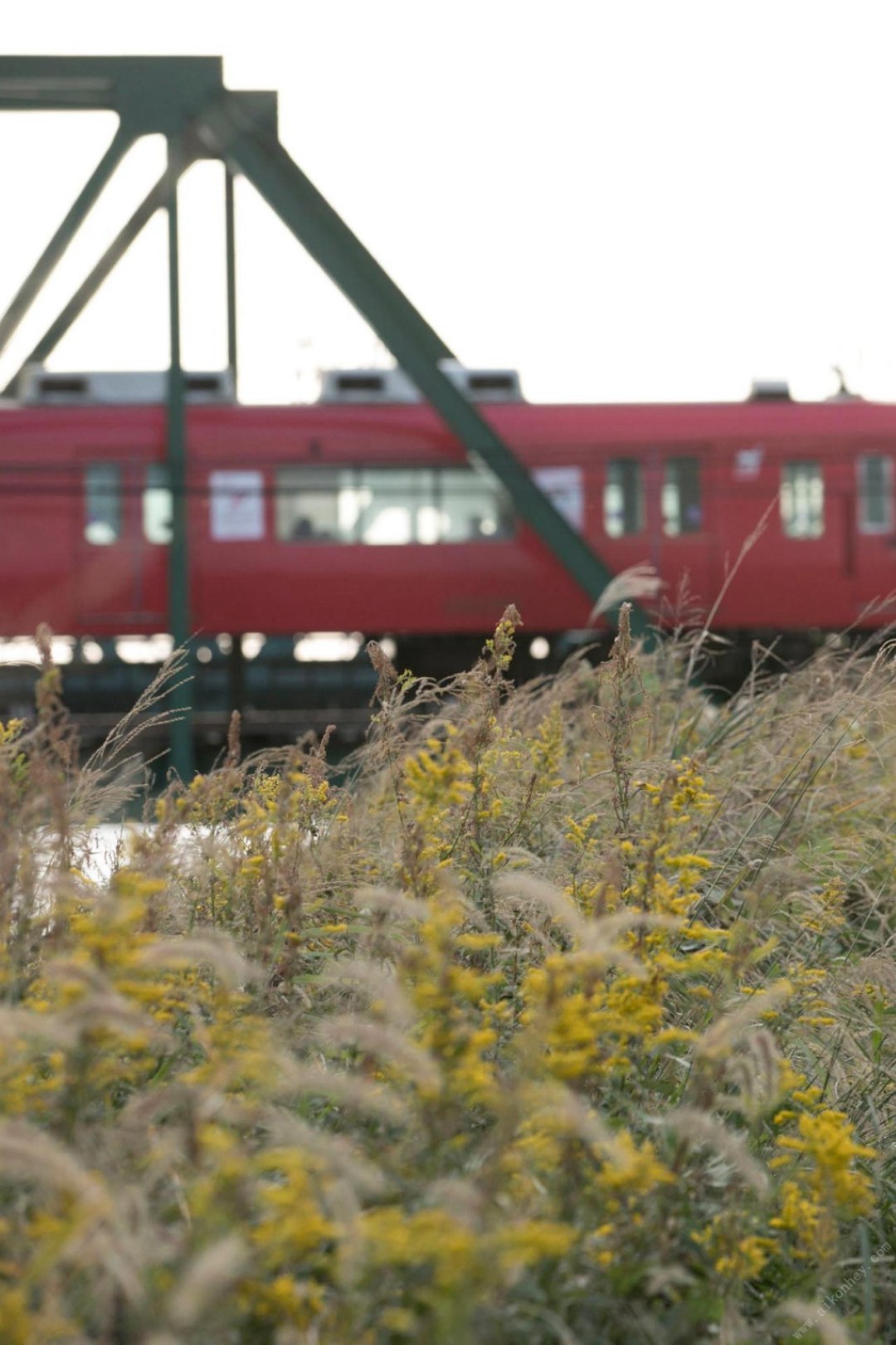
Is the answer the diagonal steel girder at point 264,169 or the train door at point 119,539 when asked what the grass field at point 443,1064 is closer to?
the diagonal steel girder at point 264,169

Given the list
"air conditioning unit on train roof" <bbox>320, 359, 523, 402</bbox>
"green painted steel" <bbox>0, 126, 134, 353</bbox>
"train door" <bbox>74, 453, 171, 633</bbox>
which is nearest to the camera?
"green painted steel" <bbox>0, 126, 134, 353</bbox>

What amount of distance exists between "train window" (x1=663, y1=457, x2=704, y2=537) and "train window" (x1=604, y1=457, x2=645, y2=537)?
0.63 ft

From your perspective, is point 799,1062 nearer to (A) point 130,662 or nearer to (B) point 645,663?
(B) point 645,663

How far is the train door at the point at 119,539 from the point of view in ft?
35.0

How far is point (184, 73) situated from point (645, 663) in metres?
6.30

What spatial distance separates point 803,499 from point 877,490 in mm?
597

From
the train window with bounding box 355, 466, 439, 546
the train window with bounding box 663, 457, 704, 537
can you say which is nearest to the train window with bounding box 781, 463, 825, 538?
the train window with bounding box 663, 457, 704, 537

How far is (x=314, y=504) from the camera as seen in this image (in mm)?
10898

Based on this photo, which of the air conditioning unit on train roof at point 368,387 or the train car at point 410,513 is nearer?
the train car at point 410,513

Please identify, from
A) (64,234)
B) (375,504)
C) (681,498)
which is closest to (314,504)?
(375,504)

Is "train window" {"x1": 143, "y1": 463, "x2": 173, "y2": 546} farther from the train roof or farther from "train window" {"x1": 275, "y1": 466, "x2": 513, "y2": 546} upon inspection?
"train window" {"x1": 275, "y1": 466, "x2": 513, "y2": 546}

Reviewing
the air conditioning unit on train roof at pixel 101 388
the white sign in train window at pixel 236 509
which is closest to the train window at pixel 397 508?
the white sign in train window at pixel 236 509

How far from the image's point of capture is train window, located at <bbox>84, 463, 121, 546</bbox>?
10.8 meters

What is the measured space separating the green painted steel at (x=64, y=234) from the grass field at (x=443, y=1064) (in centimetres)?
709
